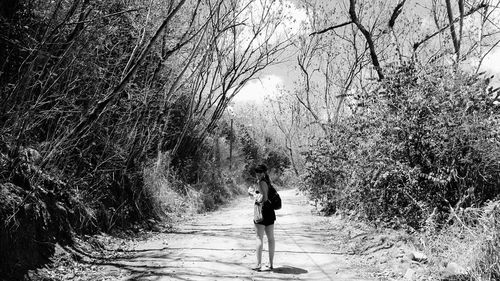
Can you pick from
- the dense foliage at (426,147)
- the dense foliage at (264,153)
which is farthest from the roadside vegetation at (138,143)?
the dense foliage at (264,153)

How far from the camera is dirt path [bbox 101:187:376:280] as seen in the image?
20.7 feet

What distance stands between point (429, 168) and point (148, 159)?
8887mm

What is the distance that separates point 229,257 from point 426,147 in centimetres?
404

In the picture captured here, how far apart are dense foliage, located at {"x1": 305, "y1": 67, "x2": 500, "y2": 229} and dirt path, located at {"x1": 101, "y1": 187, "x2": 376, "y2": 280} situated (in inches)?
61.3

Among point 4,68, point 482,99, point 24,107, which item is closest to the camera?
point 24,107

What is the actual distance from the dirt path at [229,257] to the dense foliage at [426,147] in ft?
5.11

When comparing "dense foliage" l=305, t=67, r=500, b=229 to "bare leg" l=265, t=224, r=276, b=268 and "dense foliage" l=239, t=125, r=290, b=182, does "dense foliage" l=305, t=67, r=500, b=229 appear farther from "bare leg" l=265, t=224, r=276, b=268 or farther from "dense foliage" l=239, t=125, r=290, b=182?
"dense foliage" l=239, t=125, r=290, b=182

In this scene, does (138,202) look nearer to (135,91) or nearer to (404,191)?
(135,91)

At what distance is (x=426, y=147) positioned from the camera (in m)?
7.72

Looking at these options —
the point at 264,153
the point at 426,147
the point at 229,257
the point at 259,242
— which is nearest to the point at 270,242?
the point at 259,242

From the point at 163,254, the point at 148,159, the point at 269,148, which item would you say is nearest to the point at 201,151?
the point at 148,159

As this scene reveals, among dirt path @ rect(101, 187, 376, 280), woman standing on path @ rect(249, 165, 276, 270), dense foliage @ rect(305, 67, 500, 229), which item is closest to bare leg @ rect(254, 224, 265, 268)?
woman standing on path @ rect(249, 165, 276, 270)

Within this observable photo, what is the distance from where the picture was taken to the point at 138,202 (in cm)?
1130

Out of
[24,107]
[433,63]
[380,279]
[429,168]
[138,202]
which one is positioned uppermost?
[433,63]
